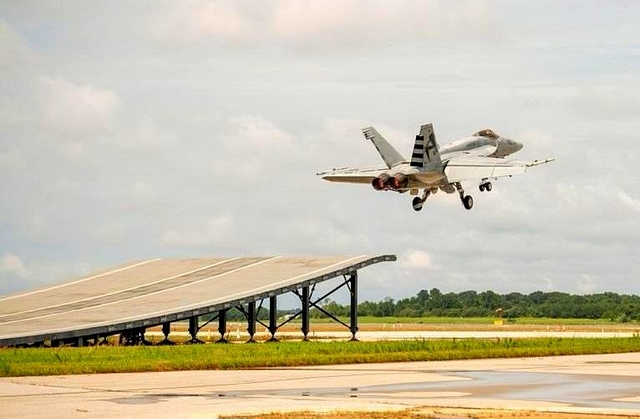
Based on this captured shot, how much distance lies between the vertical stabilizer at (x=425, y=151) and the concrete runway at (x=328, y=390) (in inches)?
612

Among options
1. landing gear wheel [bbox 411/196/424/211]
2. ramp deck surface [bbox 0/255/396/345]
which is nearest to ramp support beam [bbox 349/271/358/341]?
ramp deck surface [bbox 0/255/396/345]

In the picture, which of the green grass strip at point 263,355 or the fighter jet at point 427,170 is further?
the fighter jet at point 427,170

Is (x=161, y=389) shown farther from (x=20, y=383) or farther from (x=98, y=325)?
(x=98, y=325)

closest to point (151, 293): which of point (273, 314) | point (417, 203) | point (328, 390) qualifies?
point (273, 314)

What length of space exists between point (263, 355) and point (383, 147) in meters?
15.8

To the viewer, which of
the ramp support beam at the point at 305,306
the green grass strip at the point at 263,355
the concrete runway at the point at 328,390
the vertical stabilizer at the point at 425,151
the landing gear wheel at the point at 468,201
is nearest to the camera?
the concrete runway at the point at 328,390

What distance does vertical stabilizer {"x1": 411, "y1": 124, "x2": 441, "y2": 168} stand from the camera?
183 feet

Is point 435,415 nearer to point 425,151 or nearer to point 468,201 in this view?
point 425,151

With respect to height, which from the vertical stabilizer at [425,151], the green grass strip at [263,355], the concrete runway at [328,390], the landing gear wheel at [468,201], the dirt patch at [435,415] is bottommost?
the dirt patch at [435,415]

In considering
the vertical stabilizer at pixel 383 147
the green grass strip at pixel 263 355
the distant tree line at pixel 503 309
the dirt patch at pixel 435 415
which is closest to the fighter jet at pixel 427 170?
the vertical stabilizer at pixel 383 147

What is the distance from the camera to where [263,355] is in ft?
151

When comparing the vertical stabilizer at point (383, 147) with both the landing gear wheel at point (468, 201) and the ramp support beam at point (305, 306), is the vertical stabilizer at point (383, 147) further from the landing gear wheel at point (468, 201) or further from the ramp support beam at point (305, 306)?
the ramp support beam at point (305, 306)

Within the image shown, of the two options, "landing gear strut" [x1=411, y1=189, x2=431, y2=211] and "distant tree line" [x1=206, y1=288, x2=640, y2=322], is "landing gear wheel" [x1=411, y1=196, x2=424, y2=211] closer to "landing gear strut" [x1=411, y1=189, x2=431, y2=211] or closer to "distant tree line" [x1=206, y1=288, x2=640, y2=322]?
"landing gear strut" [x1=411, y1=189, x2=431, y2=211]

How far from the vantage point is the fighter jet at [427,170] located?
183ft
